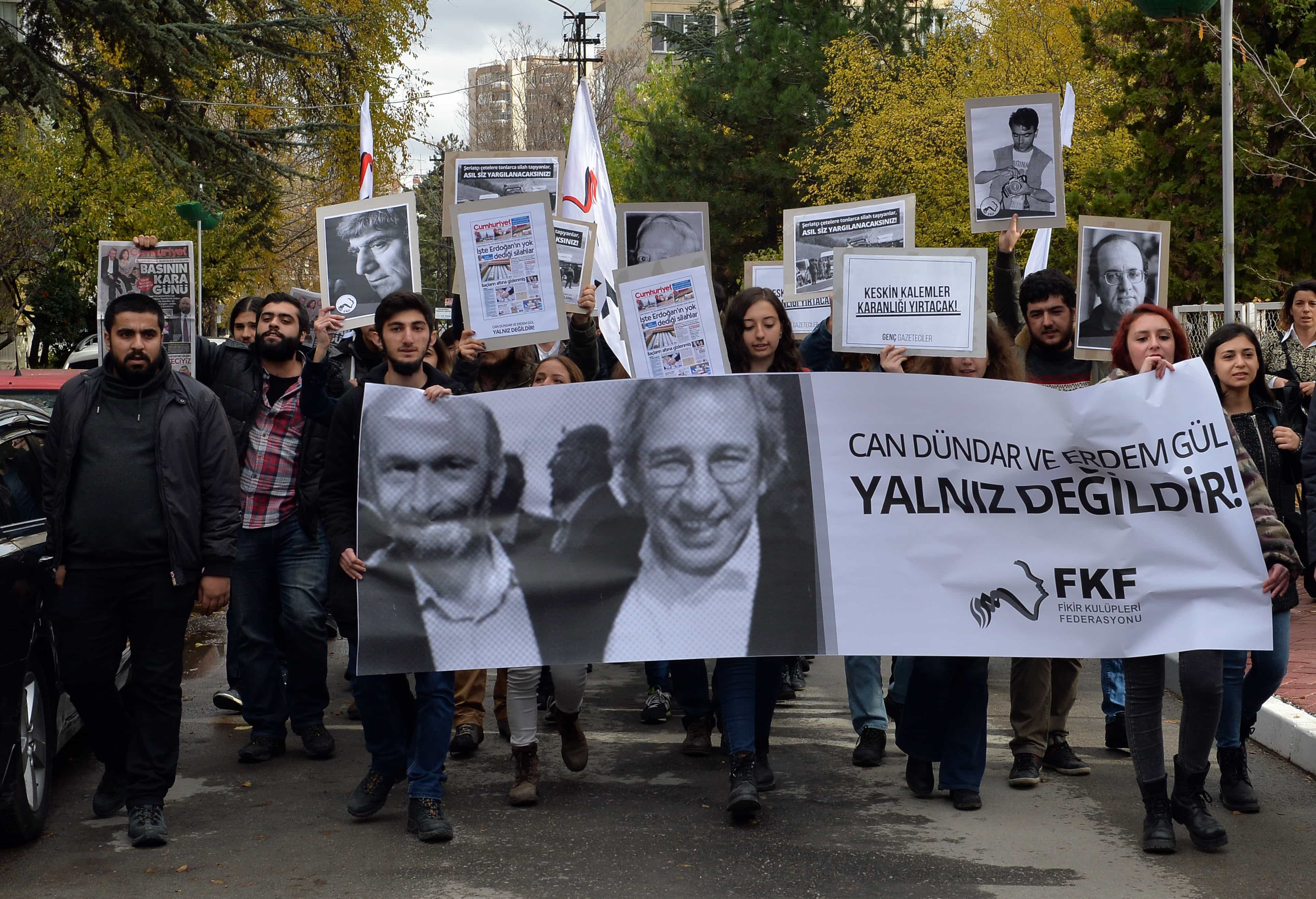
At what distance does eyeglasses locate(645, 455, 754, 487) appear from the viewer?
5.45 m

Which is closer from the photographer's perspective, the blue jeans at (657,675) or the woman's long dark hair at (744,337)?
the woman's long dark hair at (744,337)

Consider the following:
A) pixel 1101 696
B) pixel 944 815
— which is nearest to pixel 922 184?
pixel 1101 696

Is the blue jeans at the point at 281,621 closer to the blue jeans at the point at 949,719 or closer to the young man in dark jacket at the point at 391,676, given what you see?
the young man in dark jacket at the point at 391,676

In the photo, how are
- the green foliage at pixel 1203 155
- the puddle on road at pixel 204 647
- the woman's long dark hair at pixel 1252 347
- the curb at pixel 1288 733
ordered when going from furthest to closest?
the green foliage at pixel 1203 155 → the puddle on road at pixel 204 647 → the curb at pixel 1288 733 → the woman's long dark hair at pixel 1252 347

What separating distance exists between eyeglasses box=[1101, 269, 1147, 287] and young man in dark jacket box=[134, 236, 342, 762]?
12.0 feet

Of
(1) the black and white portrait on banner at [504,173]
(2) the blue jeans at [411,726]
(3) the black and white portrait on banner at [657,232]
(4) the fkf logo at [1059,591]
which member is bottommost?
(2) the blue jeans at [411,726]

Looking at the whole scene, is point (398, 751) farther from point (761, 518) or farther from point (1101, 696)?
point (1101, 696)

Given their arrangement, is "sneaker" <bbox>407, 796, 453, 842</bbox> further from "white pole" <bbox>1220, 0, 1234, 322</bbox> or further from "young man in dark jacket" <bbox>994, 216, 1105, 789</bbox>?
"white pole" <bbox>1220, 0, 1234, 322</bbox>

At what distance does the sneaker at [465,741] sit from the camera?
262 inches

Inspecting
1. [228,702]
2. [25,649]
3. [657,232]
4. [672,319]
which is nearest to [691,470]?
[672,319]

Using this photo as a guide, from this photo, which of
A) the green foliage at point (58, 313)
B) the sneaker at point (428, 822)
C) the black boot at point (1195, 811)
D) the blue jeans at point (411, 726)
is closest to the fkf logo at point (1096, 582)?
the black boot at point (1195, 811)

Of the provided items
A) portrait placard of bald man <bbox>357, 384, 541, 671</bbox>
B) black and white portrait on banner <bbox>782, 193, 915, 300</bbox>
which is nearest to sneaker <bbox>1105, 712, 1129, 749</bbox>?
black and white portrait on banner <bbox>782, 193, 915, 300</bbox>

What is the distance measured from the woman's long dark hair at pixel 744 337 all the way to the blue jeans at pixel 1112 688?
1.98 meters

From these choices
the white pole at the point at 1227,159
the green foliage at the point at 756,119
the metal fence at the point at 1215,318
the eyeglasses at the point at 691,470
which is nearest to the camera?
the eyeglasses at the point at 691,470
